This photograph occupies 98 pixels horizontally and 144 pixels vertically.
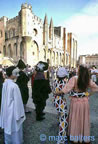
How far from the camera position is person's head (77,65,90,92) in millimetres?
2227

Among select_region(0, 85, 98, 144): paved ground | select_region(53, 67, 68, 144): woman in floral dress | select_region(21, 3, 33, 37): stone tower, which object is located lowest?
select_region(0, 85, 98, 144): paved ground

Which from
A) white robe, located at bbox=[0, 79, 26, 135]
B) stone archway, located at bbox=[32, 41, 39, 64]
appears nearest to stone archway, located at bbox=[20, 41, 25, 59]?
stone archway, located at bbox=[32, 41, 39, 64]

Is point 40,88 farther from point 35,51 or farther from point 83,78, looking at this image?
point 35,51

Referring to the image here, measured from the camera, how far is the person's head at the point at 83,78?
7.30 feet

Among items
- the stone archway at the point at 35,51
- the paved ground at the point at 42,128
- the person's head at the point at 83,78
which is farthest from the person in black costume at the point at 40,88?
the stone archway at the point at 35,51

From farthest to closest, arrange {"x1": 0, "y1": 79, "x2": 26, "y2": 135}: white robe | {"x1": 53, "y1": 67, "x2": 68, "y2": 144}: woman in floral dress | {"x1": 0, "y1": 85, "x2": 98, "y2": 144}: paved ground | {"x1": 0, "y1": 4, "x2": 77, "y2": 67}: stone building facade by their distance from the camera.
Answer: {"x1": 0, "y1": 4, "x2": 77, "y2": 67}: stone building facade → {"x1": 0, "y1": 85, "x2": 98, "y2": 144}: paved ground → {"x1": 53, "y1": 67, "x2": 68, "y2": 144}: woman in floral dress → {"x1": 0, "y1": 79, "x2": 26, "y2": 135}: white robe

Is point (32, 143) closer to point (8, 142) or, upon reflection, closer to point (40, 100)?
point (8, 142)

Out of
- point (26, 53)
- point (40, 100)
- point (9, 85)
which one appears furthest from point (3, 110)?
point (26, 53)

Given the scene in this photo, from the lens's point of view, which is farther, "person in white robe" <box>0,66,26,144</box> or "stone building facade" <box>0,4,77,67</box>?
"stone building facade" <box>0,4,77,67</box>

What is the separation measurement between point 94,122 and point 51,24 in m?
39.7

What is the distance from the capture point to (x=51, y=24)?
38781 millimetres

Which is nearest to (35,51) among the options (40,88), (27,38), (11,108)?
(27,38)

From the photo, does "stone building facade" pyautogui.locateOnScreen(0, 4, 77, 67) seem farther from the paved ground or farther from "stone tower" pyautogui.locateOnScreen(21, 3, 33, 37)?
the paved ground

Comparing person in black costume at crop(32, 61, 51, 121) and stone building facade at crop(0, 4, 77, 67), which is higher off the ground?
stone building facade at crop(0, 4, 77, 67)
